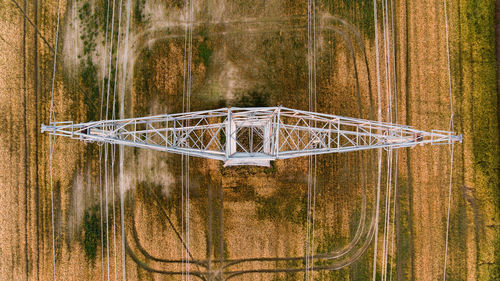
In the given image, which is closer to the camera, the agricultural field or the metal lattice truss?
the metal lattice truss

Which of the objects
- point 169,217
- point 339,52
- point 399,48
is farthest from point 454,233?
point 169,217

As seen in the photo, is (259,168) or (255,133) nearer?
(255,133)

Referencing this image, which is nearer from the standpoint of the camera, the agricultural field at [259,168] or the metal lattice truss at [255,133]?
the metal lattice truss at [255,133]

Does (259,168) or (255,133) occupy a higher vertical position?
(255,133)
